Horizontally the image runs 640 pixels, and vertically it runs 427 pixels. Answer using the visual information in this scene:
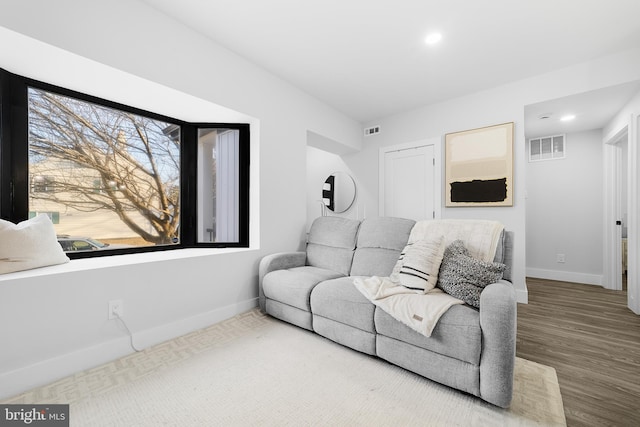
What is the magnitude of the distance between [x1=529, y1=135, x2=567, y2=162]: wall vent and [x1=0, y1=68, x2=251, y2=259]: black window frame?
14.9ft

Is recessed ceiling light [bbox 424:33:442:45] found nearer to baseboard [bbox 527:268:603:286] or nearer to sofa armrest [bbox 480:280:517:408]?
sofa armrest [bbox 480:280:517:408]

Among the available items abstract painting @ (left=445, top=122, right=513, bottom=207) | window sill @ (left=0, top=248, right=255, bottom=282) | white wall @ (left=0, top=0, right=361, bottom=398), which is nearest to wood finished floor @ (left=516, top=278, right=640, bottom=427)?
abstract painting @ (left=445, top=122, right=513, bottom=207)

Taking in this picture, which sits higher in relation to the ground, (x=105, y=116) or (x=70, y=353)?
(x=105, y=116)

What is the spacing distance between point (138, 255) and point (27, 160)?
3.16 feet

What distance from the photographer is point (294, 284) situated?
7.40ft

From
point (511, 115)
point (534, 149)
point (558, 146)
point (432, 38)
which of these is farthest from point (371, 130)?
point (558, 146)

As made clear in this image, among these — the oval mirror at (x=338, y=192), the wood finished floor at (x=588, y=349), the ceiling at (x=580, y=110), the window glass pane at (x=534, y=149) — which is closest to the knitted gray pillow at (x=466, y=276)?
the wood finished floor at (x=588, y=349)

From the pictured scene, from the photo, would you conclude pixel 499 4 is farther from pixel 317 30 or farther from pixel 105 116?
pixel 105 116

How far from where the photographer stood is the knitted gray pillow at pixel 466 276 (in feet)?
5.23

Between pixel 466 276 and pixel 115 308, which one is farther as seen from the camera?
pixel 115 308

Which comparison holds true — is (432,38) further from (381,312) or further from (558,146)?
(558,146)

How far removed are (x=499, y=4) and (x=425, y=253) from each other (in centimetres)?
A: 186

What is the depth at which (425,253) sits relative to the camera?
1879mm

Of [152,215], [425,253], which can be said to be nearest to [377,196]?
[425,253]
